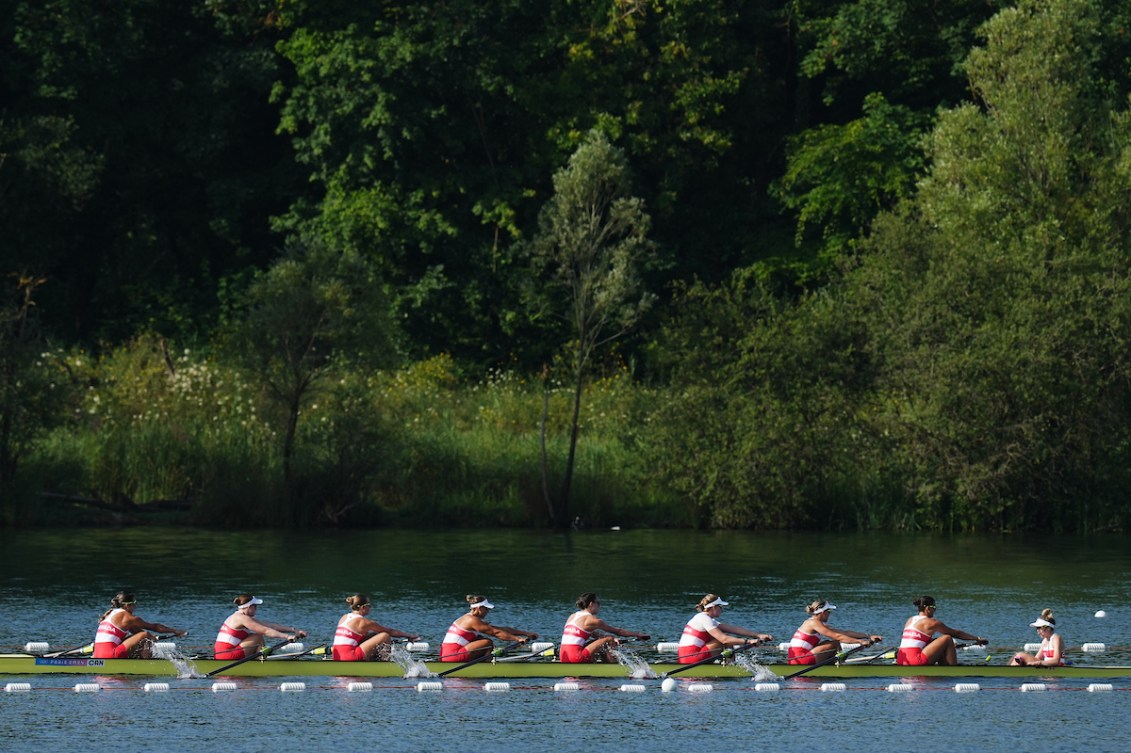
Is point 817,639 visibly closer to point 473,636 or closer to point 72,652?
point 473,636

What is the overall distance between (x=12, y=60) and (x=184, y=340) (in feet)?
36.5

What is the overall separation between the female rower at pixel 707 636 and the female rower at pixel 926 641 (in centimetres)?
241

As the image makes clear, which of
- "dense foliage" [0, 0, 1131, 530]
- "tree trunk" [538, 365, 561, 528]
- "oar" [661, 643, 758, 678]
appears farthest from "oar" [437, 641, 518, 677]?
"tree trunk" [538, 365, 561, 528]

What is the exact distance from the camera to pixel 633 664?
32344 millimetres

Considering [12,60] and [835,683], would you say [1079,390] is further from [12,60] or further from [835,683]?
[12,60]

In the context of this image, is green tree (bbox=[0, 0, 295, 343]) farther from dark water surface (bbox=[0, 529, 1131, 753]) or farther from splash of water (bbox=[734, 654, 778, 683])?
splash of water (bbox=[734, 654, 778, 683])

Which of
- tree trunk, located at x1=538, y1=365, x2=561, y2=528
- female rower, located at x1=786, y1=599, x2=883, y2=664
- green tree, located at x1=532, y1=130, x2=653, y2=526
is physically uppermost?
green tree, located at x1=532, y1=130, x2=653, y2=526

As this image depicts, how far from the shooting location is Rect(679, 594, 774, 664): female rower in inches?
1256

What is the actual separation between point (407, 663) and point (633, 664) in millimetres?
3706

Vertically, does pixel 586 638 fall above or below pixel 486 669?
above

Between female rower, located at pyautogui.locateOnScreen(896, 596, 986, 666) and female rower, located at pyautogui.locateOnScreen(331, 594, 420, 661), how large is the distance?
821 centimetres

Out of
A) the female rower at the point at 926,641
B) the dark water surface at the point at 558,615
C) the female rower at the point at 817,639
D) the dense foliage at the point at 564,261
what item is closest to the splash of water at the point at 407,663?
the dark water surface at the point at 558,615

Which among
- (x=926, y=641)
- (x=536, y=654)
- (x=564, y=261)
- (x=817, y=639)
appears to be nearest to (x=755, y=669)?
(x=817, y=639)

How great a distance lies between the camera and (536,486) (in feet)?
184
